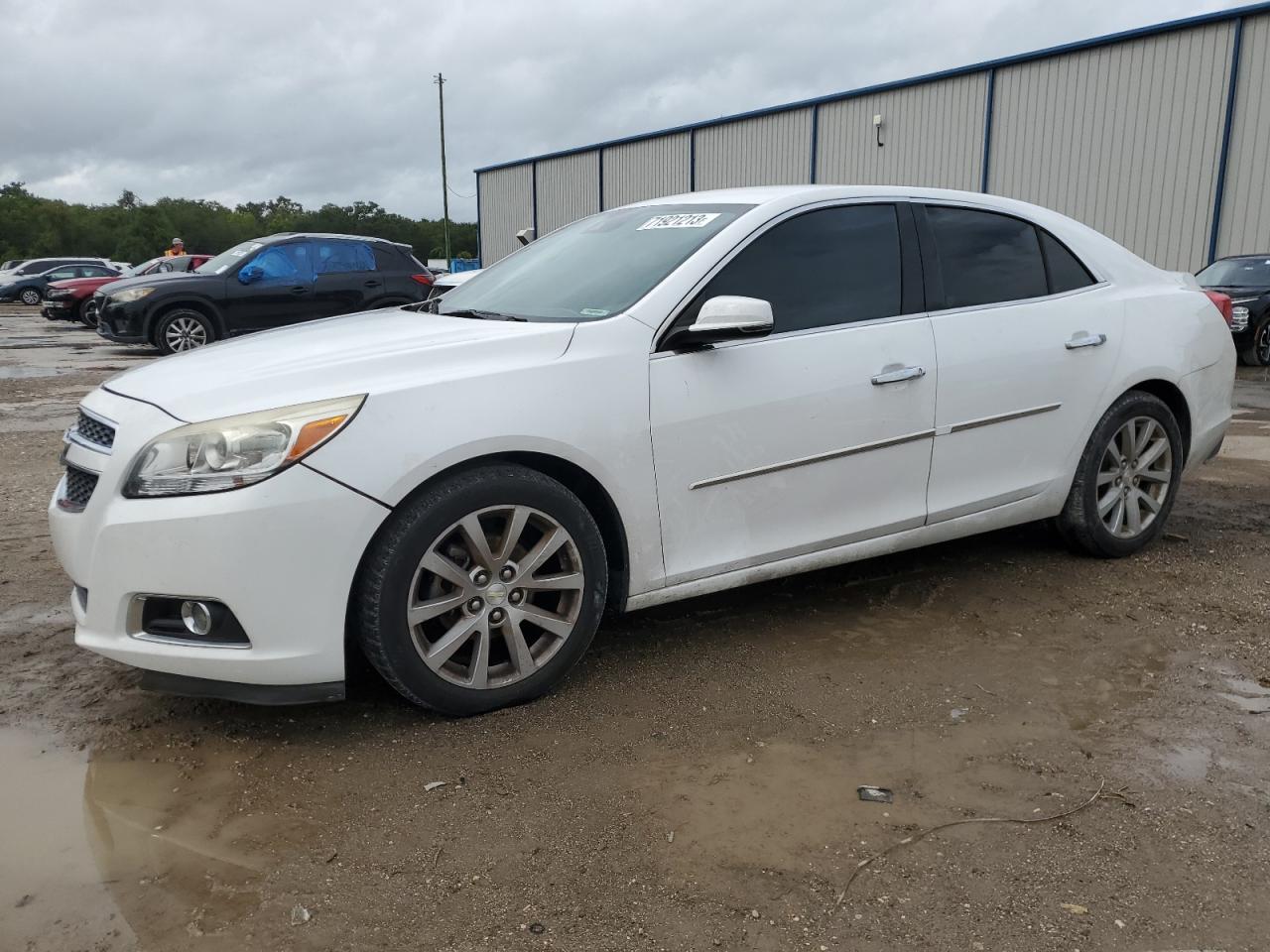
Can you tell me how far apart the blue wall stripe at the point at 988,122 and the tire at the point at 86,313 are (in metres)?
16.9

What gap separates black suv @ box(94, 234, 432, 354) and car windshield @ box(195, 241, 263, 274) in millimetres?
19

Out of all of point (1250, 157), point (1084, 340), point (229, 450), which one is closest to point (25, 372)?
point (229, 450)

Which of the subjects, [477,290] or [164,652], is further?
[477,290]

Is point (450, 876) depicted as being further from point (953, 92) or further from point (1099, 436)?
point (953, 92)

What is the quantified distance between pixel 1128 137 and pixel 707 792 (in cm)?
1794

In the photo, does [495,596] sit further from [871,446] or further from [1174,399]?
[1174,399]

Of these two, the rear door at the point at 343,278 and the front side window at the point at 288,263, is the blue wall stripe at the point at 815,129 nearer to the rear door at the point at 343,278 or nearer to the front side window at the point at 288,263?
the rear door at the point at 343,278

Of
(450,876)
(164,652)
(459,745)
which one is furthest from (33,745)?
(450,876)

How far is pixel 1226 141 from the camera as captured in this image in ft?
52.6

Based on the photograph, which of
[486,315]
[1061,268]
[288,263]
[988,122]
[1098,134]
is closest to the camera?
[486,315]

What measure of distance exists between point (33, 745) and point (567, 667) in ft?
4.98

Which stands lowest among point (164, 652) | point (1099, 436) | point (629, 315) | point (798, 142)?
point (164, 652)

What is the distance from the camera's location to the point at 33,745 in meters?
2.95

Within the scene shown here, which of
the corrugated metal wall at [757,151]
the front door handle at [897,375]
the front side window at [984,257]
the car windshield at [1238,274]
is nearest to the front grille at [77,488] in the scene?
the front door handle at [897,375]
